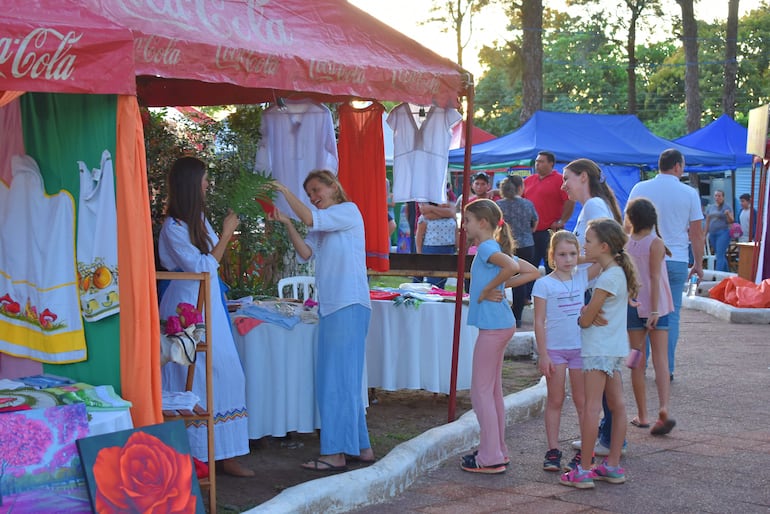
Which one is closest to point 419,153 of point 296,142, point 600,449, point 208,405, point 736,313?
point 296,142

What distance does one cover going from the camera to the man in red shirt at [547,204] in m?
11.8

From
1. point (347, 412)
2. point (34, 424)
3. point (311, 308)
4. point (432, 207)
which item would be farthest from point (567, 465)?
point (432, 207)

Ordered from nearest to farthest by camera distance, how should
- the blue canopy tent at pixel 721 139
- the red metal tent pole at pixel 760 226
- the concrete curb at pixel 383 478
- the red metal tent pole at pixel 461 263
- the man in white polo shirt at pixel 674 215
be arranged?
the concrete curb at pixel 383 478
the red metal tent pole at pixel 461 263
the man in white polo shirt at pixel 674 215
the red metal tent pole at pixel 760 226
the blue canopy tent at pixel 721 139

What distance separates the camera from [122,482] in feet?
13.2

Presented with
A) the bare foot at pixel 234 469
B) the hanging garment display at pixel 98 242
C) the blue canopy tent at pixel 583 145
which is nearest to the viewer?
the hanging garment display at pixel 98 242

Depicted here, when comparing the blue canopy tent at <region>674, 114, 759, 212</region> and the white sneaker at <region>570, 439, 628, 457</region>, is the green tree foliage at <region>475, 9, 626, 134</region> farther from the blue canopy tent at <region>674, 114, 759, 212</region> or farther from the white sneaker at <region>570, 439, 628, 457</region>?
the white sneaker at <region>570, 439, 628, 457</region>

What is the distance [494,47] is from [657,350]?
29697 mm

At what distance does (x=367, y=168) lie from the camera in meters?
7.81

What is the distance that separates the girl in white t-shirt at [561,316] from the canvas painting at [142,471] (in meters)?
2.14

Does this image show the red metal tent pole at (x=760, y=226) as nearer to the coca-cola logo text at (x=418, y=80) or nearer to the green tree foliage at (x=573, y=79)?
the coca-cola logo text at (x=418, y=80)

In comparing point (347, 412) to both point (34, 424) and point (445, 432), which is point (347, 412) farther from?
point (34, 424)

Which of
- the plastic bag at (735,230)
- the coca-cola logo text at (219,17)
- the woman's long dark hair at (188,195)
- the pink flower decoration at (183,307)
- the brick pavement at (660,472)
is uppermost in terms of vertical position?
the coca-cola logo text at (219,17)

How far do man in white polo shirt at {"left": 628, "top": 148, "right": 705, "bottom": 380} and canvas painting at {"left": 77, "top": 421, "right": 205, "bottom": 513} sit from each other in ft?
13.7

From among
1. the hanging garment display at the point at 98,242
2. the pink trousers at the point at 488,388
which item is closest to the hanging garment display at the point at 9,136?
the hanging garment display at the point at 98,242
